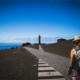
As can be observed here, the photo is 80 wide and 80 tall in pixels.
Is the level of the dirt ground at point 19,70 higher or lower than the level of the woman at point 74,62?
lower

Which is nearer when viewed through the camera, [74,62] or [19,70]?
[74,62]

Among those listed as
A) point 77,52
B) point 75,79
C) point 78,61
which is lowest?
point 75,79

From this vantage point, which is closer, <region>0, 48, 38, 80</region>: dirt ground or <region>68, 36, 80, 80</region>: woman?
<region>68, 36, 80, 80</region>: woman

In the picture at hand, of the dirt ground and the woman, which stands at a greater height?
the woman

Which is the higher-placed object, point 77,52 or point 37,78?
point 77,52

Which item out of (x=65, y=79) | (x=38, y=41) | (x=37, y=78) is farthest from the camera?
(x=38, y=41)

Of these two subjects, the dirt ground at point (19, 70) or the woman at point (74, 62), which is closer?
the woman at point (74, 62)

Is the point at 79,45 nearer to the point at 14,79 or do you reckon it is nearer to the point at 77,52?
the point at 77,52

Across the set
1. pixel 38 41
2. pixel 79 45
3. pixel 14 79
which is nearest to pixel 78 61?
pixel 79 45

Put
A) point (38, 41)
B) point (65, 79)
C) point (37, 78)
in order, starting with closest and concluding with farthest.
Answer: point (65, 79), point (37, 78), point (38, 41)

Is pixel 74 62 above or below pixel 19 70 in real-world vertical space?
above

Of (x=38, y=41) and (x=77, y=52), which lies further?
(x=38, y=41)

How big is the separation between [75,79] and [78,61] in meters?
0.47

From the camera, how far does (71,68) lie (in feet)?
9.78
